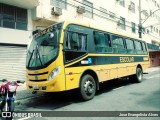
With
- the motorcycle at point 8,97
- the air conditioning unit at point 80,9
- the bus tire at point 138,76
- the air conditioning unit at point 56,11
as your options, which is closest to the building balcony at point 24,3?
the air conditioning unit at point 56,11

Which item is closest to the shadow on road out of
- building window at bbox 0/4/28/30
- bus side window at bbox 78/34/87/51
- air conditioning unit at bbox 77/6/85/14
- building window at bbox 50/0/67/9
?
bus side window at bbox 78/34/87/51

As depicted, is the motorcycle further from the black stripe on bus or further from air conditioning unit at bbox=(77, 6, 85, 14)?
air conditioning unit at bbox=(77, 6, 85, 14)

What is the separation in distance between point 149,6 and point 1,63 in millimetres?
35891

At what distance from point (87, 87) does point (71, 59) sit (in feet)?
4.51

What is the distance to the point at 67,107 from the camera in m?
7.26

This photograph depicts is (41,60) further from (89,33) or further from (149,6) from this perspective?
(149,6)

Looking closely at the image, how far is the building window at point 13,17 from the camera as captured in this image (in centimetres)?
1310

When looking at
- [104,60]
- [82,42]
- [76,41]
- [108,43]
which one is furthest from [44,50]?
[108,43]

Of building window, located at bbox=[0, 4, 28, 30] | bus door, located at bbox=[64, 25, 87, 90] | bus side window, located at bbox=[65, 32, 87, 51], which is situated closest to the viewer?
bus door, located at bbox=[64, 25, 87, 90]

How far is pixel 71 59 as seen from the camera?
7.49m

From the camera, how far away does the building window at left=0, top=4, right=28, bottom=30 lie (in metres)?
13.1

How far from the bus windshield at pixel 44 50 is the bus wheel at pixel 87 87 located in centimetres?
167

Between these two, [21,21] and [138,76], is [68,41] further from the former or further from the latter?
[21,21]

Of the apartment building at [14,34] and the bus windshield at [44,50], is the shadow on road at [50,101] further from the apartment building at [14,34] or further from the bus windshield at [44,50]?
the apartment building at [14,34]
